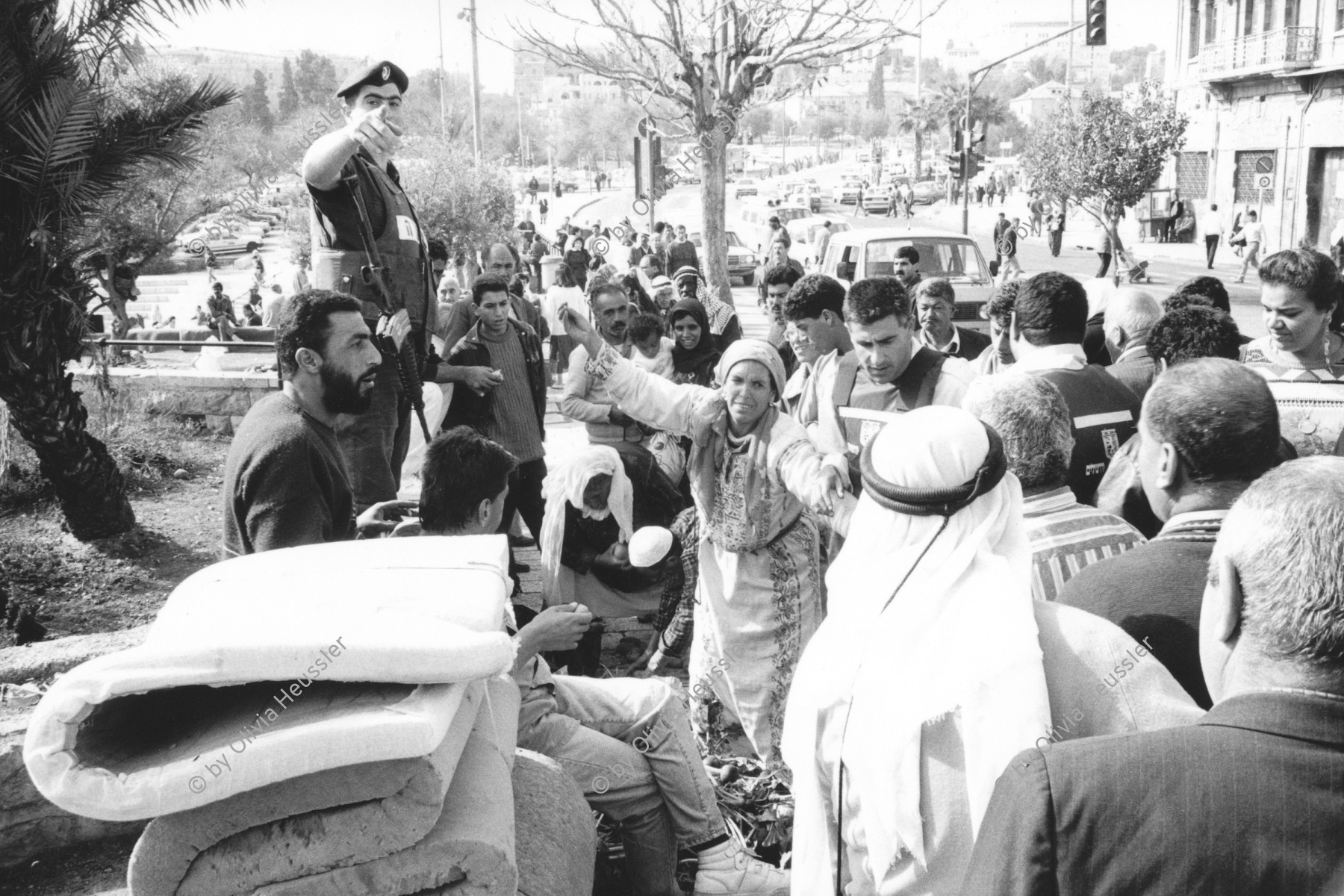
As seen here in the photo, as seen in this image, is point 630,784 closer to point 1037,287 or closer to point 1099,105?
point 1037,287

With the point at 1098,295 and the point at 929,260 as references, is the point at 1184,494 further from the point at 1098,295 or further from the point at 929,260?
the point at 929,260

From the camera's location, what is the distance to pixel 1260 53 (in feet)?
102

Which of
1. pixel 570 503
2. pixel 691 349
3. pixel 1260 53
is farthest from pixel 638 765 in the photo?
pixel 1260 53

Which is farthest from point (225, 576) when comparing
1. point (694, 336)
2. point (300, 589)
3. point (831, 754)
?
point (694, 336)

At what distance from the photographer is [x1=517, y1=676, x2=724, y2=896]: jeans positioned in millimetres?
3043

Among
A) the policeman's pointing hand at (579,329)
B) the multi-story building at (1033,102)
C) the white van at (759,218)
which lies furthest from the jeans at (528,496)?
the multi-story building at (1033,102)

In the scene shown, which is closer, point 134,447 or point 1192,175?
point 134,447

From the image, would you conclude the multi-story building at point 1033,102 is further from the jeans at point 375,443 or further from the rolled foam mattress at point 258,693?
the rolled foam mattress at point 258,693

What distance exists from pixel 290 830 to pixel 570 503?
146 inches

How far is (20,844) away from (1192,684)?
10.4 feet

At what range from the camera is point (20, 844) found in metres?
3.35

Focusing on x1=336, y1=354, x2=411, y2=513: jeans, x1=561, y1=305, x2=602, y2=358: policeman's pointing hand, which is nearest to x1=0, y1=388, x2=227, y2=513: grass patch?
x1=336, y1=354, x2=411, y2=513: jeans

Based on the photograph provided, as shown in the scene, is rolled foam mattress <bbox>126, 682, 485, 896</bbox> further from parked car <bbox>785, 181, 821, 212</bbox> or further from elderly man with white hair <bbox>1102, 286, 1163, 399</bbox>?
parked car <bbox>785, 181, 821, 212</bbox>

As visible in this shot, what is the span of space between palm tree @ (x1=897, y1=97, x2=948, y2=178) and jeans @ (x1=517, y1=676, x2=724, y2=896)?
3072 inches
